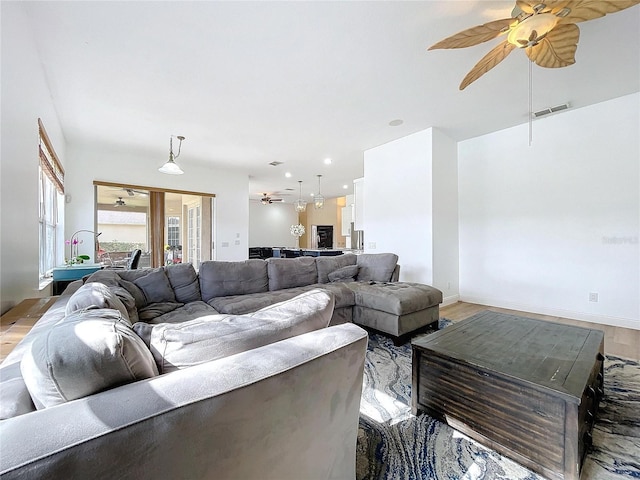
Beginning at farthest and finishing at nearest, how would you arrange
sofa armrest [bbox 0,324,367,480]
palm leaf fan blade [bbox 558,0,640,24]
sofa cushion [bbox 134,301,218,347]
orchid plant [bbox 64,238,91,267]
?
orchid plant [bbox 64,238,91,267], sofa cushion [bbox 134,301,218,347], palm leaf fan blade [bbox 558,0,640,24], sofa armrest [bbox 0,324,367,480]

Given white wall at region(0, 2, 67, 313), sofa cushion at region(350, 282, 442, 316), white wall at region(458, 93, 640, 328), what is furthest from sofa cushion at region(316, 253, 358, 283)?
white wall at region(0, 2, 67, 313)

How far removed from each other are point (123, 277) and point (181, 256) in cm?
479

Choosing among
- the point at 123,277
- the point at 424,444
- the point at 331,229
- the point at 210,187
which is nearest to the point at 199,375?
the point at 424,444

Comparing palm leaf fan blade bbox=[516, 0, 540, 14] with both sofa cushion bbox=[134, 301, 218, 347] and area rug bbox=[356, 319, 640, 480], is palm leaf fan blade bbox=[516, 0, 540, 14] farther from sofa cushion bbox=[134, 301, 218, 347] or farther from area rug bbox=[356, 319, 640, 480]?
sofa cushion bbox=[134, 301, 218, 347]

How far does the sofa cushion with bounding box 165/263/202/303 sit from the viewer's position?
9.20 feet

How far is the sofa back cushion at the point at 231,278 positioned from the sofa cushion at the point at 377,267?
1.39 metres

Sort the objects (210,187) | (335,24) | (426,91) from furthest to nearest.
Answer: (210,187) → (426,91) → (335,24)

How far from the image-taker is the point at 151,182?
17.7 feet

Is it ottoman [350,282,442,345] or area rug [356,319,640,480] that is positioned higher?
ottoman [350,282,442,345]

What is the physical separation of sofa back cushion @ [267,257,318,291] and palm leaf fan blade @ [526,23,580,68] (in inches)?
114

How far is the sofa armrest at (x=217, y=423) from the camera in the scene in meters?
0.51

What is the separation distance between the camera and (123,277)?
2.57 metres

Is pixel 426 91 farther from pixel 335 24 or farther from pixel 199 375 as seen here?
pixel 199 375

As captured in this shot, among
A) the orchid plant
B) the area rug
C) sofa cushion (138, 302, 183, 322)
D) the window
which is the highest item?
the window
